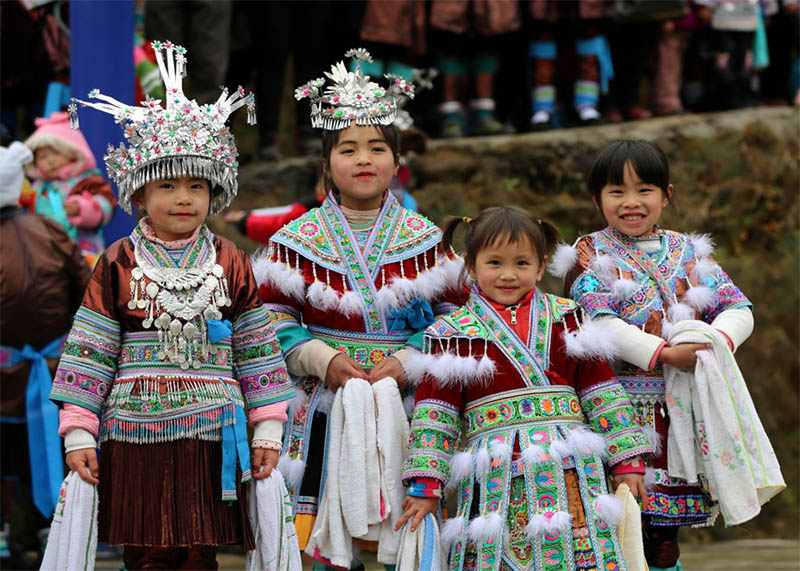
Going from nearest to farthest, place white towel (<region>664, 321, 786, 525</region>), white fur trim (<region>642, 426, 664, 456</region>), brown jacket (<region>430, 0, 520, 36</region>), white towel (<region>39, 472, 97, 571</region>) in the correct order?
white towel (<region>39, 472, 97, 571</region>), white towel (<region>664, 321, 786, 525</region>), white fur trim (<region>642, 426, 664, 456</region>), brown jacket (<region>430, 0, 520, 36</region>)

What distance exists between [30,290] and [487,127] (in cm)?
413

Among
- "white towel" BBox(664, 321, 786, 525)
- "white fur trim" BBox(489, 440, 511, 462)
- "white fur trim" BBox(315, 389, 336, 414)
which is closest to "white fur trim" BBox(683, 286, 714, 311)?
"white towel" BBox(664, 321, 786, 525)

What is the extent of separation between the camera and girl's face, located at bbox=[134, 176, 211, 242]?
11.8 feet

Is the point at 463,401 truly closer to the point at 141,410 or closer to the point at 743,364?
the point at 141,410

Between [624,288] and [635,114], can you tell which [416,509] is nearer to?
[624,288]

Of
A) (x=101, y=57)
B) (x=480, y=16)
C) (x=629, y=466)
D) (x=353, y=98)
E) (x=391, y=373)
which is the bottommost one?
(x=629, y=466)

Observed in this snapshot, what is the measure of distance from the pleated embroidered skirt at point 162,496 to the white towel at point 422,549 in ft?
1.76

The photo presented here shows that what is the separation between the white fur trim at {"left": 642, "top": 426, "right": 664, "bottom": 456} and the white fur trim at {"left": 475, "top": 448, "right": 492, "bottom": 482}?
63 cm

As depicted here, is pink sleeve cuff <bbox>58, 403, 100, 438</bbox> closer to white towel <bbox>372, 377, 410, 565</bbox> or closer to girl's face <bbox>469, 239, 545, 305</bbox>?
white towel <bbox>372, 377, 410, 565</bbox>

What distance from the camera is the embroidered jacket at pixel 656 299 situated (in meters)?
3.89

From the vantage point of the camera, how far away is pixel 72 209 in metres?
5.96

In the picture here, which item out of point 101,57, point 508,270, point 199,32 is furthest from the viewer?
point 199,32

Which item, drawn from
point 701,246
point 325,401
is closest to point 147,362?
point 325,401

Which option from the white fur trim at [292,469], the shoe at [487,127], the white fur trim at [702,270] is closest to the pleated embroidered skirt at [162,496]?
the white fur trim at [292,469]
